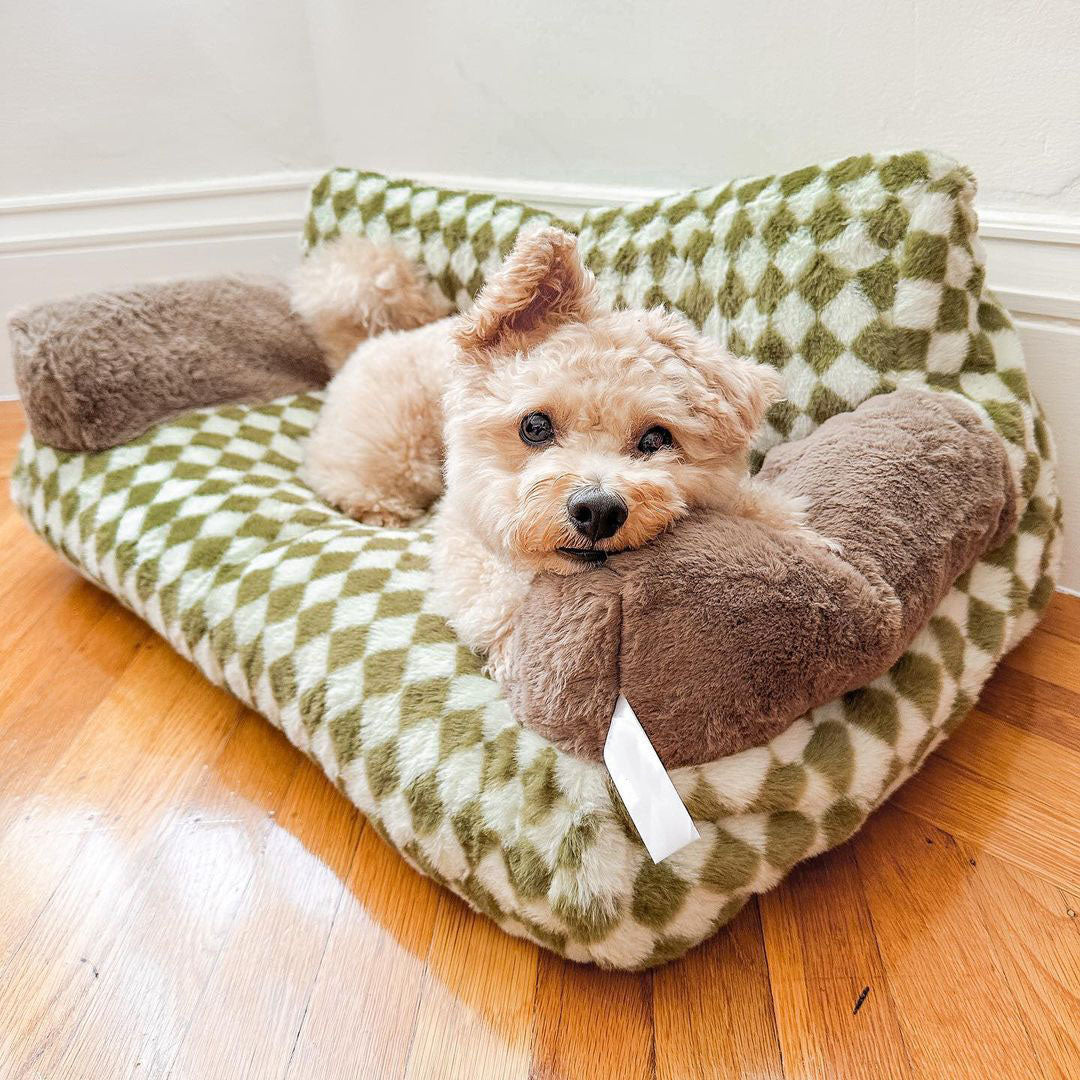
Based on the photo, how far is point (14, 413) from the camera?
2.62 m

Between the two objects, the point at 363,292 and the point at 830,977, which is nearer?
the point at 830,977

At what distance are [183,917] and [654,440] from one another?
2.85 feet

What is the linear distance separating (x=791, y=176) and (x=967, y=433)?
0.56 meters

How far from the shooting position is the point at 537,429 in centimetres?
99

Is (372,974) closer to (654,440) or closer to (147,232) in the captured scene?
(654,440)

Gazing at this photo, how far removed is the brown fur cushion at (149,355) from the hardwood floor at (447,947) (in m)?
0.69

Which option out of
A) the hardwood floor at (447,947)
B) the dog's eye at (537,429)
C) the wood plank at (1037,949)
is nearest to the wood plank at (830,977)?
the hardwood floor at (447,947)

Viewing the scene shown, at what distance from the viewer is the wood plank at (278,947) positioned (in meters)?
0.87

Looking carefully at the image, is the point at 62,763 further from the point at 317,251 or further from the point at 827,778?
the point at 317,251

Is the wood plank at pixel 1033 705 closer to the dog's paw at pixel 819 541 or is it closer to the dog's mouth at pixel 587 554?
the dog's paw at pixel 819 541

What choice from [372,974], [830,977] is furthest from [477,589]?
[830,977]

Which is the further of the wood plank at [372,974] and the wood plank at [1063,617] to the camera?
the wood plank at [1063,617]

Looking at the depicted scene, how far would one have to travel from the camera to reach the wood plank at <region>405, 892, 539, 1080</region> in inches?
33.4

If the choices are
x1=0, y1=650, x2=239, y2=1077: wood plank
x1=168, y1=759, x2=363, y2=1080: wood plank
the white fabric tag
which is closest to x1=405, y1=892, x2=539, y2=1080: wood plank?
x1=168, y1=759, x2=363, y2=1080: wood plank
